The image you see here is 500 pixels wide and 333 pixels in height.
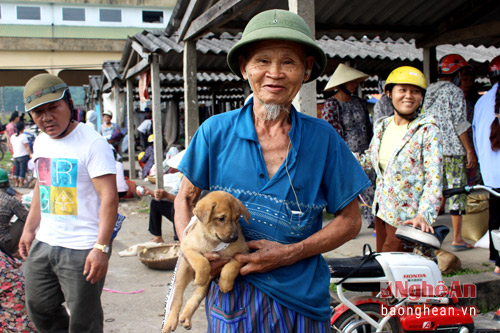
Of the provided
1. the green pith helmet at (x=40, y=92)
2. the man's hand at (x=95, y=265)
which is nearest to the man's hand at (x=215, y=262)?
the man's hand at (x=95, y=265)

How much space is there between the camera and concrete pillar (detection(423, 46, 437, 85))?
24.4 feet

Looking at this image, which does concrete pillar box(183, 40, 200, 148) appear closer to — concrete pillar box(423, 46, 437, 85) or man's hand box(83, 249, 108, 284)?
concrete pillar box(423, 46, 437, 85)

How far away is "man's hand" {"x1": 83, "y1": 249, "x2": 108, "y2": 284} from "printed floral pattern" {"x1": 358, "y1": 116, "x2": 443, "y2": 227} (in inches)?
89.6

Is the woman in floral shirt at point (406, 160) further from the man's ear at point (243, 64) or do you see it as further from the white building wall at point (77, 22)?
the white building wall at point (77, 22)

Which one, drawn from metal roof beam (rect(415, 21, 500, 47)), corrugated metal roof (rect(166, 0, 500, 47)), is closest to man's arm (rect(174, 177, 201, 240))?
corrugated metal roof (rect(166, 0, 500, 47))

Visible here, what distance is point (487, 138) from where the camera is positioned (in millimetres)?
4824

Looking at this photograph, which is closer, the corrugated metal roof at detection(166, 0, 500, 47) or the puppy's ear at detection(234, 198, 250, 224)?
the puppy's ear at detection(234, 198, 250, 224)

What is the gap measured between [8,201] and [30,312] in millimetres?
2290

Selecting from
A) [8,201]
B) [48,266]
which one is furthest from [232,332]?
[8,201]

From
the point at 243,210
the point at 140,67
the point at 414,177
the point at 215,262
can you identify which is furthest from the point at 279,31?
the point at 140,67

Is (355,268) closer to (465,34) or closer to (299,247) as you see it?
(299,247)

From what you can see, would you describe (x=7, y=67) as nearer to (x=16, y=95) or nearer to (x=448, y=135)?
(x=448, y=135)

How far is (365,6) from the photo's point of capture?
6.25 m

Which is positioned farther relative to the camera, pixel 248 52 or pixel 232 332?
pixel 248 52
